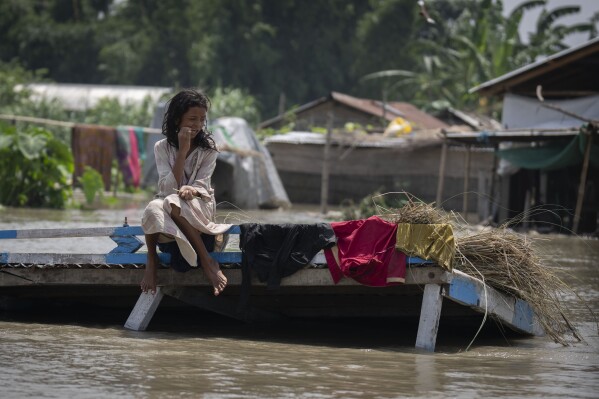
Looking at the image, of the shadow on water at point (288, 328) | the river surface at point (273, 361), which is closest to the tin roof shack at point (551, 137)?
the shadow on water at point (288, 328)

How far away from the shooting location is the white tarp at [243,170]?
20.8 meters

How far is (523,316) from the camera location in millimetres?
6301

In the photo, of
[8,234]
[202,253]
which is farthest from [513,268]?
[8,234]

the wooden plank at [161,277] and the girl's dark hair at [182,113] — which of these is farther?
the girl's dark hair at [182,113]

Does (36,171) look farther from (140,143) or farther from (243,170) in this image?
(243,170)

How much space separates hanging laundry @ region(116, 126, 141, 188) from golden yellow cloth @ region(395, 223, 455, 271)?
14275 mm

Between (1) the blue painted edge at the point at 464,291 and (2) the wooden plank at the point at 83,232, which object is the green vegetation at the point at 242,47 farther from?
(1) the blue painted edge at the point at 464,291

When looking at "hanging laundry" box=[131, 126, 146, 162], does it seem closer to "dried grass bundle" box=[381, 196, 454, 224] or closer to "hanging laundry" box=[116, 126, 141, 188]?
"hanging laundry" box=[116, 126, 141, 188]

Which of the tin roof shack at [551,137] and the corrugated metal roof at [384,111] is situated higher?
→ the corrugated metal roof at [384,111]

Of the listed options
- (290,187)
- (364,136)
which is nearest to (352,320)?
(364,136)

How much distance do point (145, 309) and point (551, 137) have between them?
10840 millimetres

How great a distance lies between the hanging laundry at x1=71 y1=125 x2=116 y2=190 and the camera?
18562 mm

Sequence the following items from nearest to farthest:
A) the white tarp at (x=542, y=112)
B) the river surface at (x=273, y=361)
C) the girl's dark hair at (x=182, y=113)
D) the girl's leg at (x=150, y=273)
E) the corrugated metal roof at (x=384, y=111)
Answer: the river surface at (x=273, y=361) < the girl's leg at (x=150, y=273) < the girl's dark hair at (x=182, y=113) < the white tarp at (x=542, y=112) < the corrugated metal roof at (x=384, y=111)

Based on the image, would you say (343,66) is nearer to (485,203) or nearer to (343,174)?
(343,174)
